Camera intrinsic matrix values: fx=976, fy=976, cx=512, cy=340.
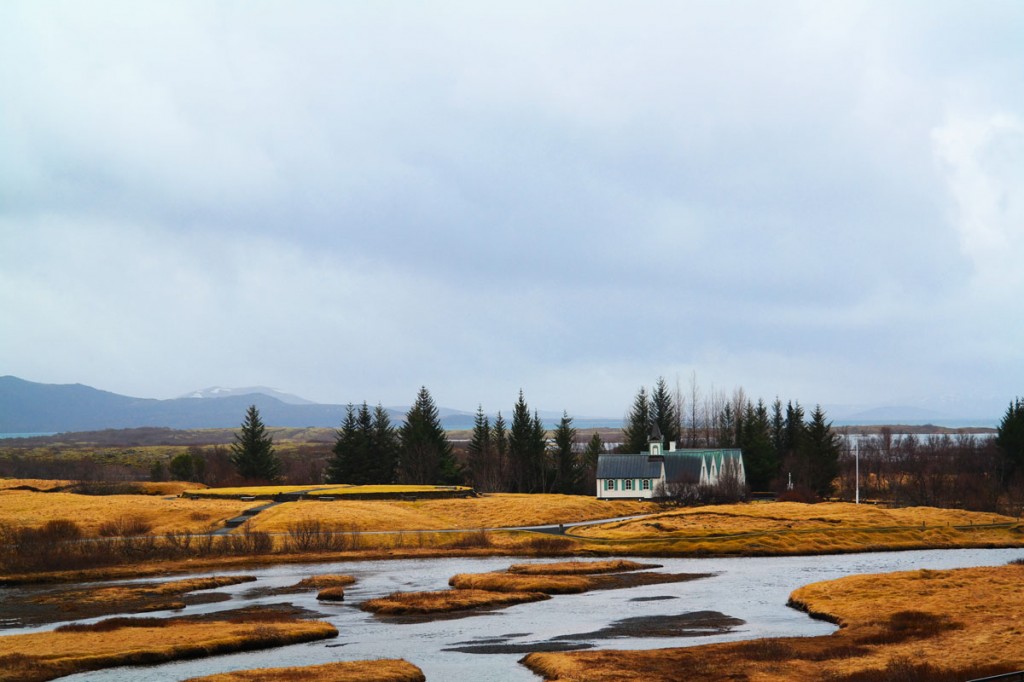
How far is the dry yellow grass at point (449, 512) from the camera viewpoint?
334ft

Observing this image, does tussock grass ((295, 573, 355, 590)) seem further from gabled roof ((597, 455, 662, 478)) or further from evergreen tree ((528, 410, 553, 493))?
evergreen tree ((528, 410, 553, 493))

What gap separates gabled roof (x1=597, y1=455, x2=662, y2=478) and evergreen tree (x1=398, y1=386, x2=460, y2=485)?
25.0 metres

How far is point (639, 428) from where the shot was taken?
17050 centimetres

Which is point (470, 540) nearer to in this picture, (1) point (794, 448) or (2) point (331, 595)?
(2) point (331, 595)

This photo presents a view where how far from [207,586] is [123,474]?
12006 centimetres

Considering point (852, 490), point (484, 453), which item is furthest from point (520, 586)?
point (852, 490)

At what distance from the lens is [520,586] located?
2630 inches

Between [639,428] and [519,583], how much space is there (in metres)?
105

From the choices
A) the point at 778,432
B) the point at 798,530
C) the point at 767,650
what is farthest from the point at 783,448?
the point at 767,650

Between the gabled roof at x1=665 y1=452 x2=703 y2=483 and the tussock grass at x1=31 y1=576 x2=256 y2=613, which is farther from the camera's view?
the gabled roof at x1=665 y1=452 x2=703 y2=483

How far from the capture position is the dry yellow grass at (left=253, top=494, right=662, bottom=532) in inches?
4008

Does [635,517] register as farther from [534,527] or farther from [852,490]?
[852,490]

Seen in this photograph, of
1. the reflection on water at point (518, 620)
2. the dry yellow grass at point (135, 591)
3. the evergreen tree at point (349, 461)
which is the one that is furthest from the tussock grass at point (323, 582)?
the evergreen tree at point (349, 461)

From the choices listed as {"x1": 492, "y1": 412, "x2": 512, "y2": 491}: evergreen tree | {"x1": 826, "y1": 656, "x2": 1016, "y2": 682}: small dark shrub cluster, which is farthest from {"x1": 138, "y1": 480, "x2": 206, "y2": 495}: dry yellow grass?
{"x1": 826, "y1": 656, "x2": 1016, "y2": 682}: small dark shrub cluster
